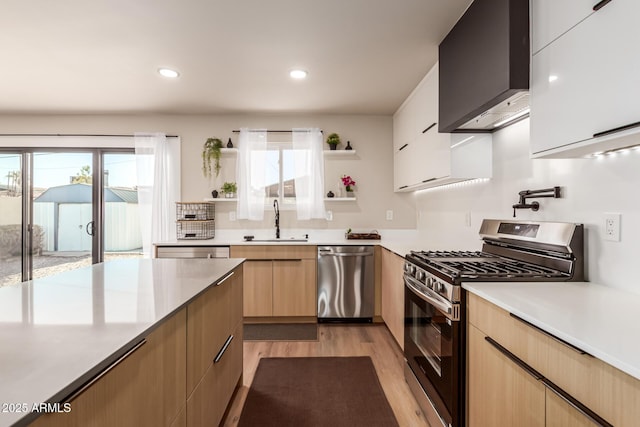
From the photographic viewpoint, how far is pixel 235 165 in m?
4.16

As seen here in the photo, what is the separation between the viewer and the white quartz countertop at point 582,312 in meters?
0.84

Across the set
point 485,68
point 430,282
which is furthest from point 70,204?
point 485,68

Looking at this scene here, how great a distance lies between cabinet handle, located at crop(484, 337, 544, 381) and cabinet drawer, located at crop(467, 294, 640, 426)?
0.04 feet

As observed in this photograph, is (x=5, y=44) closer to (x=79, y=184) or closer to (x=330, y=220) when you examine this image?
(x=79, y=184)

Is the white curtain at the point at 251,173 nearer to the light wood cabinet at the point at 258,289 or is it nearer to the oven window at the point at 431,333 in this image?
the light wood cabinet at the point at 258,289

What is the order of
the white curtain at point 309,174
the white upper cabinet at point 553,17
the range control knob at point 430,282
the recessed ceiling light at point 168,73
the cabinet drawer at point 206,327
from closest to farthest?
1. the white upper cabinet at point 553,17
2. the cabinet drawer at point 206,327
3. the range control knob at point 430,282
4. the recessed ceiling light at point 168,73
5. the white curtain at point 309,174

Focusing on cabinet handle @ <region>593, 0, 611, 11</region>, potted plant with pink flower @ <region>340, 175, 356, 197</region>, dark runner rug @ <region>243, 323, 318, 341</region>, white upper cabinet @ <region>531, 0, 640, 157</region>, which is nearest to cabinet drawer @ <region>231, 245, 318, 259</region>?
dark runner rug @ <region>243, 323, 318, 341</region>

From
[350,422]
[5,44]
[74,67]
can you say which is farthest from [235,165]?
[350,422]

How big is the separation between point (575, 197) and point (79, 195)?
5026mm

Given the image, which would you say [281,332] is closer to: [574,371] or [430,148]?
[430,148]

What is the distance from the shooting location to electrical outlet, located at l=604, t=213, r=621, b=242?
1.43 m

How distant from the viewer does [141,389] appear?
969mm

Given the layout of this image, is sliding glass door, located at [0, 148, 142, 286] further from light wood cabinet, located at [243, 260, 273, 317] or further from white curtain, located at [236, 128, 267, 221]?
light wood cabinet, located at [243, 260, 273, 317]

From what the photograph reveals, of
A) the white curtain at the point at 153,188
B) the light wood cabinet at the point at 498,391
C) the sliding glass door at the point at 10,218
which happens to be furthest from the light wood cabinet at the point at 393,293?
the sliding glass door at the point at 10,218
